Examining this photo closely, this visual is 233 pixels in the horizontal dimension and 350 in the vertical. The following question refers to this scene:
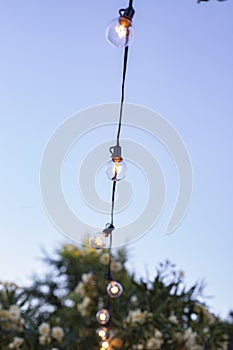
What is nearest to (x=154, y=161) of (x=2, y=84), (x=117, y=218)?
(x=117, y=218)

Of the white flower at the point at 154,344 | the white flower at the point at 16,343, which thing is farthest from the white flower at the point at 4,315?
the white flower at the point at 154,344

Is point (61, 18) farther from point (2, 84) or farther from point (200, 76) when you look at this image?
point (200, 76)

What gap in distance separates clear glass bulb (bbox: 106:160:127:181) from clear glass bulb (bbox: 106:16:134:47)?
590 millimetres

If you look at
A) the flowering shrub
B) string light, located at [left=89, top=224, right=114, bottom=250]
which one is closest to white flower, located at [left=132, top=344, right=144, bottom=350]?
the flowering shrub

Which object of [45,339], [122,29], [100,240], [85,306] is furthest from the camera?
[85,306]

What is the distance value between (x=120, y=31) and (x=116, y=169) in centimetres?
64

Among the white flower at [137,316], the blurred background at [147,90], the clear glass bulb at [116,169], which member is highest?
the blurred background at [147,90]

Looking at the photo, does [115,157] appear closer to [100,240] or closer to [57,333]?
[100,240]

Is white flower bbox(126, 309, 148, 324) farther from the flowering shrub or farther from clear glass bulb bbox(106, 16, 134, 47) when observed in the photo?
clear glass bulb bbox(106, 16, 134, 47)

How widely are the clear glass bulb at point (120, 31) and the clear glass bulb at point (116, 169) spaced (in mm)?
590

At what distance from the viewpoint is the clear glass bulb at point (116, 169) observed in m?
1.82

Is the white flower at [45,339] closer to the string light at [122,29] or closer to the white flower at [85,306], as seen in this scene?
the white flower at [85,306]

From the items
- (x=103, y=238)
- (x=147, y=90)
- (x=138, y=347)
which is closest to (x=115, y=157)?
(x=103, y=238)

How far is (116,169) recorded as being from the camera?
1822 mm
